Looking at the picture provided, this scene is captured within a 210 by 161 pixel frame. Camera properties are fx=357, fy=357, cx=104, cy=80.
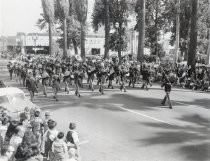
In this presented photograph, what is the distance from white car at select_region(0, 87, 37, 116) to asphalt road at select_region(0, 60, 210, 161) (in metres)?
1.68

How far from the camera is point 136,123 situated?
14.7m

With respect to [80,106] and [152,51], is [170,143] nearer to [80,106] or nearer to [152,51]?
[80,106]

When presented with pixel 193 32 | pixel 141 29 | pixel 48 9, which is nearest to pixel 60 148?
pixel 193 32

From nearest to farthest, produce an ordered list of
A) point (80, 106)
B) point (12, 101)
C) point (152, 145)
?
point (152, 145) → point (12, 101) → point (80, 106)

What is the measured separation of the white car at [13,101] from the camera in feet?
47.3

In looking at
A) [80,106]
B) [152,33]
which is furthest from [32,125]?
[152,33]

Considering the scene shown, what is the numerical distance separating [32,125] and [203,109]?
9.71m

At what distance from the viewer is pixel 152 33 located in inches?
2381

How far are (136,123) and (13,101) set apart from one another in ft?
17.0

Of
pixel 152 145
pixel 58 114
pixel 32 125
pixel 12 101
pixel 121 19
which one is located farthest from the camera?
pixel 121 19

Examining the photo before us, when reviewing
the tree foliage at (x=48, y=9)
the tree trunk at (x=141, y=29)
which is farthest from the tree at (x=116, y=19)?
the tree trunk at (x=141, y=29)

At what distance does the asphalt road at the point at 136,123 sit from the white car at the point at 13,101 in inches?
66.1

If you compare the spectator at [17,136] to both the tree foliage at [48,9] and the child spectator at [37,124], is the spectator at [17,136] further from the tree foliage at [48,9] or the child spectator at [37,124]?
the tree foliage at [48,9]

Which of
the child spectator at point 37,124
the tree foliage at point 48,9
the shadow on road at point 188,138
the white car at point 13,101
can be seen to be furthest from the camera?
Answer: the tree foliage at point 48,9
